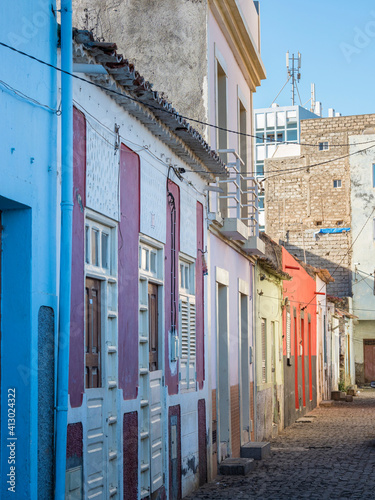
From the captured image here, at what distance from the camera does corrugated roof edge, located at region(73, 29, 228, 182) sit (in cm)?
675

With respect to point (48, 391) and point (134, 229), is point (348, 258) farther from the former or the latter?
point (48, 391)

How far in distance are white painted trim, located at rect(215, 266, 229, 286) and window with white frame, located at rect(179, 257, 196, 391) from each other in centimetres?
175

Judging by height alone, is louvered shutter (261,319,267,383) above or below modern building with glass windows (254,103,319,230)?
below

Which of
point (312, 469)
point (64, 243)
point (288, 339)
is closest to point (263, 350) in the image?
point (288, 339)

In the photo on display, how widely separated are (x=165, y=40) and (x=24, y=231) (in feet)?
25.7

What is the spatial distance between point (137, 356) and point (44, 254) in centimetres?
276

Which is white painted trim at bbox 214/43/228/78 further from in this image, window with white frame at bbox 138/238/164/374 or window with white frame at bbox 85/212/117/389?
window with white frame at bbox 85/212/117/389

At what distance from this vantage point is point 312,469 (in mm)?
13039

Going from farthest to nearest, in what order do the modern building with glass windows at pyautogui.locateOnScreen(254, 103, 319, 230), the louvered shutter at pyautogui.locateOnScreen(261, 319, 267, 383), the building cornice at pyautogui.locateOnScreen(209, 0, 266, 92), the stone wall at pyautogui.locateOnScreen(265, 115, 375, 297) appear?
1. the modern building with glass windows at pyautogui.locateOnScreen(254, 103, 319, 230)
2. the stone wall at pyautogui.locateOnScreen(265, 115, 375, 297)
3. the louvered shutter at pyautogui.locateOnScreen(261, 319, 267, 383)
4. the building cornice at pyautogui.locateOnScreen(209, 0, 266, 92)

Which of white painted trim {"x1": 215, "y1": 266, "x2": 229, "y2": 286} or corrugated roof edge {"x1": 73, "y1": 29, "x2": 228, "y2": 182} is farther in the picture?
white painted trim {"x1": 215, "y1": 266, "x2": 229, "y2": 286}

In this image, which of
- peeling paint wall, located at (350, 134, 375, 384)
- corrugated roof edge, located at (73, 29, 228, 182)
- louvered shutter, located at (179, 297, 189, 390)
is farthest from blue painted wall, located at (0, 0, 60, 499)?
peeling paint wall, located at (350, 134, 375, 384)

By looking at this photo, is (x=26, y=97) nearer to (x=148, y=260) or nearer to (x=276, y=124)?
(x=148, y=260)

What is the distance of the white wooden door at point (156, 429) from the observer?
29.5 feet

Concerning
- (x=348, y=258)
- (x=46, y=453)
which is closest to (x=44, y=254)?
(x=46, y=453)
